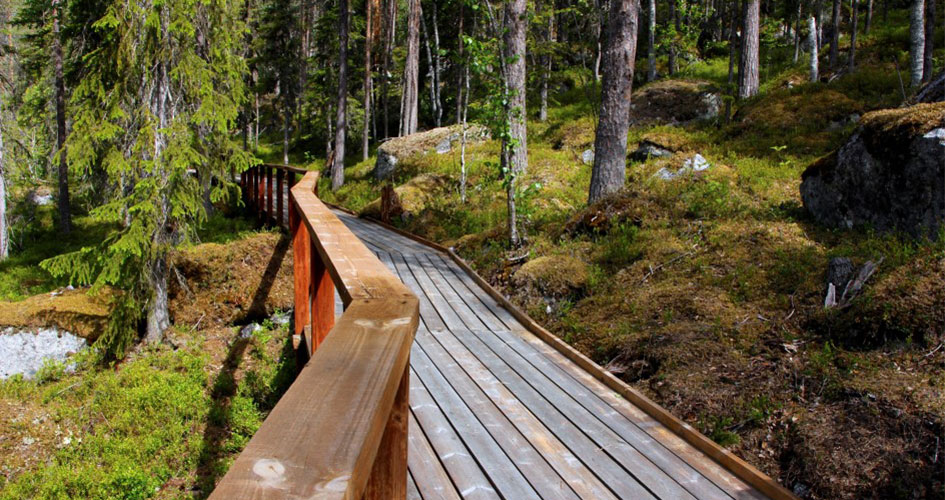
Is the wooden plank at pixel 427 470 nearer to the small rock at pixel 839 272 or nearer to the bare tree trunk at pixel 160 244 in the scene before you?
the small rock at pixel 839 272

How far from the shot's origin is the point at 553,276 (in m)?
7.37

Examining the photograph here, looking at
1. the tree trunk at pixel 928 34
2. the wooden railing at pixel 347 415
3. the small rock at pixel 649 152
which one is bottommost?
the wooden railing at pixel 347 415

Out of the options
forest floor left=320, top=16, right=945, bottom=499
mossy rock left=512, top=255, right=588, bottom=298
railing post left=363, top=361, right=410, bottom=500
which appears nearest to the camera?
railing post left=363, top=361, right=410, bottom=500

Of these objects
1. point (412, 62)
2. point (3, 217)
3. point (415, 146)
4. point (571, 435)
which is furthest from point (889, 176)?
point (3, 217)

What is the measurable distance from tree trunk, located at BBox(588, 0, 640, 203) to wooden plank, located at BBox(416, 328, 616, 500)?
517 centimetres

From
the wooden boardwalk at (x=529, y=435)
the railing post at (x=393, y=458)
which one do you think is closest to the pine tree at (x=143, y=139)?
the wooden boardwalk at (x=529, y=435)

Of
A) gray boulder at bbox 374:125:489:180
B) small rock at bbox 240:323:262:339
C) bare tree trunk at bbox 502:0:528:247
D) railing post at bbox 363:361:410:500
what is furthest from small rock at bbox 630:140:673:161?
railing post at bbox 363:361:410:500

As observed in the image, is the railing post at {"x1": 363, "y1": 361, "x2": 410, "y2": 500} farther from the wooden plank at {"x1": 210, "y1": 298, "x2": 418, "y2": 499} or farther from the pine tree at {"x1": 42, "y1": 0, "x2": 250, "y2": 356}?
the pine tree at {"x1": 42, "y1": 0, "x2": 250, "y2": 356}

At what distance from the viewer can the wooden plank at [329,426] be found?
70 centimetres

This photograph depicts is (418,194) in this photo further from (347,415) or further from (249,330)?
(347,415)

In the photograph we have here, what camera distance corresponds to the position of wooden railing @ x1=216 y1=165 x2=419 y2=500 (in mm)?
708

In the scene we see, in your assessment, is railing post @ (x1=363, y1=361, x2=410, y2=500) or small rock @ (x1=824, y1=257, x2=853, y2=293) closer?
railing post @ (x1=363, y1=361, x2=410, y2=500)

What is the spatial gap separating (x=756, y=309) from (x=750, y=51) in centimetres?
1294

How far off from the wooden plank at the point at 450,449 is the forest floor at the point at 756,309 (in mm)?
1953
